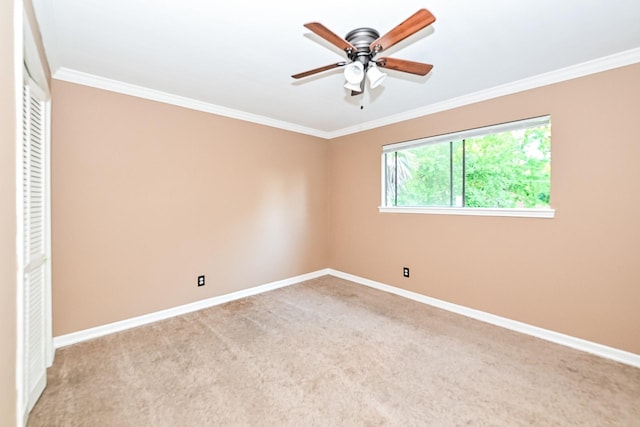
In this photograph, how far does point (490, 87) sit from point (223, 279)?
3.55 m

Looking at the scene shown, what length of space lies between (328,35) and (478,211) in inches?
93.1

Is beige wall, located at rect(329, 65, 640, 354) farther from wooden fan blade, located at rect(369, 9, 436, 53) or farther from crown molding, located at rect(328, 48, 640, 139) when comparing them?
wooden fan blade, located at rect(369, 9, 436, 53)

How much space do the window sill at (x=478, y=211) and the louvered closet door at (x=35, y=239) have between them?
3368 mm

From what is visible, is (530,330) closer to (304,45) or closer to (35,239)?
(304,45)

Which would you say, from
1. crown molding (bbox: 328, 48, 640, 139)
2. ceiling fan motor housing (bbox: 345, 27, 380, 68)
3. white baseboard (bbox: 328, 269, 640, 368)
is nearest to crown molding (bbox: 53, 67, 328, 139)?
crown molding (bbox: 328, 48, 640, 139)

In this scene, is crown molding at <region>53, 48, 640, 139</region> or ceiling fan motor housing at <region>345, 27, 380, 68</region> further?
crown molding at <region>53, 48, 640, 139</region>

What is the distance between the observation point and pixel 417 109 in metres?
3.37

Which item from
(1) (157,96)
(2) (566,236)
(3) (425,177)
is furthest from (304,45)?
(2) (566,236)

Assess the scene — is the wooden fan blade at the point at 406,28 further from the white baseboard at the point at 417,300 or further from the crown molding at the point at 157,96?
the white baseboard at the point at 417,300

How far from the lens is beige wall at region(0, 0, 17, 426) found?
3.00 ft

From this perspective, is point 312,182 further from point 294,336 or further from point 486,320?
point 486,320

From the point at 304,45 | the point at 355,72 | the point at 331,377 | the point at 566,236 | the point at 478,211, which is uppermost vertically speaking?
the point at 304,45

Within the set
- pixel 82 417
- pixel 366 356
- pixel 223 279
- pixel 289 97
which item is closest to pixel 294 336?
pixel 366 356

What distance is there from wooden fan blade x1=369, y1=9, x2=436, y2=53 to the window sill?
6.74ft
